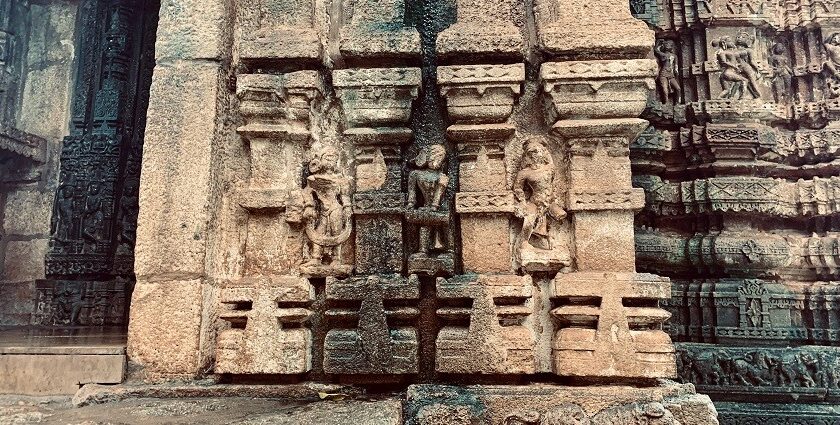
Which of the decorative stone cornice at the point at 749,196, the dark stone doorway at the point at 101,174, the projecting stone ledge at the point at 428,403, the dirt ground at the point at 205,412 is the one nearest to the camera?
the dirt ground at the point at 205,412

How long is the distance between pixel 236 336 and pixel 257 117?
1310mm

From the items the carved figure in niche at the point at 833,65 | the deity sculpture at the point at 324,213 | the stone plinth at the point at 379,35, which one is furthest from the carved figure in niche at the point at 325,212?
the carved figure in niche at the point at 833,65

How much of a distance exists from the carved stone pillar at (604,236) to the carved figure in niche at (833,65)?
312 cm

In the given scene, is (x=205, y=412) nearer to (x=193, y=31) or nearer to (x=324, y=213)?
(x=324, y=213)

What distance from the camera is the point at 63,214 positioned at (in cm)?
530

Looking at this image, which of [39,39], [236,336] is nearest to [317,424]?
[236,336]

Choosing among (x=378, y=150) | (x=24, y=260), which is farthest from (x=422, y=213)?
(x=24, y=260)

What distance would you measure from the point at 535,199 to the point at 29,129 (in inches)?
204

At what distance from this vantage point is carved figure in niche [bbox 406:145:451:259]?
3209 mm

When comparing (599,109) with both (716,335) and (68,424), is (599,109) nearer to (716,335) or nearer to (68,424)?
(716,335)

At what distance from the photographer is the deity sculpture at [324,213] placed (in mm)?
3244

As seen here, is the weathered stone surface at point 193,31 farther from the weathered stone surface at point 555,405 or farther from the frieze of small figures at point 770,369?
the frieze of small figures at point 770,369

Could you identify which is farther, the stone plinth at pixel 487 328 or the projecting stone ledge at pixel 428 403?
the stone plinth at pixel 487 328

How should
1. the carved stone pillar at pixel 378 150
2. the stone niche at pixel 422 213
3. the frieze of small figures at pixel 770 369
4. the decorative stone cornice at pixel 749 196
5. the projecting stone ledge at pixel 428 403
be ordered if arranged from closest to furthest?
the projecting stone ledge at pixel 428 403 < the stone niche at pixel 422 213 < the carved stone pillar at pixel 378 150 < the frieze of small figures at pixel 770 369 < the decorative stone cornice at pixel 749 196
